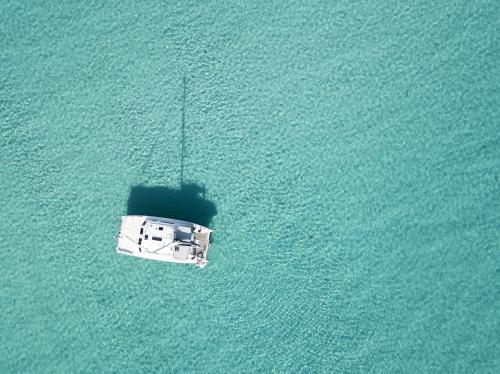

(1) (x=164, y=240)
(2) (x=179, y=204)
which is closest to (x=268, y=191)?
(2) (x=179, y=204)

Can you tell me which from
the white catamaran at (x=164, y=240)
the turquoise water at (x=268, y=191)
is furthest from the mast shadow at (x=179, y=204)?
the white catamaran at (x=164, y=240)

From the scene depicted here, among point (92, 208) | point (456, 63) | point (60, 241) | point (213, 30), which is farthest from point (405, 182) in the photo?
point (60, 241)

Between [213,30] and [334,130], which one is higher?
[213,30]

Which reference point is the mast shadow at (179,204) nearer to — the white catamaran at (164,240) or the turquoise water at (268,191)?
the turquoise water at (268,191)

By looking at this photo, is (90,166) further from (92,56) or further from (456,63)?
(456,63)

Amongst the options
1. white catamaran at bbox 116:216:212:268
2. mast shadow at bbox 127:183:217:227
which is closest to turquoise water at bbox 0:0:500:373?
mast shadow at bbox 127:183:217:227

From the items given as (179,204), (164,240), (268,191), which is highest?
(268,191)

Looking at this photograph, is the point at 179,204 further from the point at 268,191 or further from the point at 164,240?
the point at 268,191
